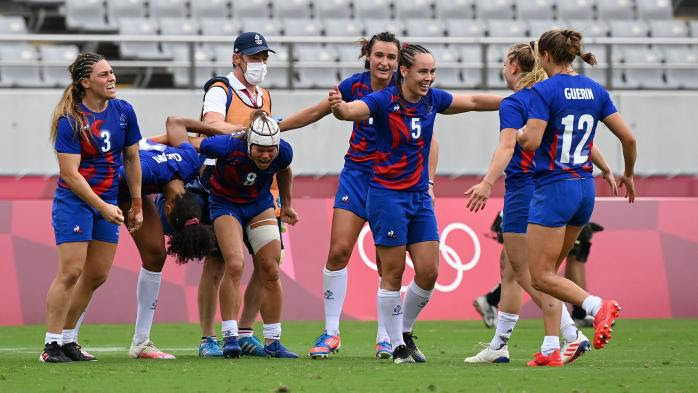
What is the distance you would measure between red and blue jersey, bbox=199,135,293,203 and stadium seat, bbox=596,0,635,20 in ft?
45.3

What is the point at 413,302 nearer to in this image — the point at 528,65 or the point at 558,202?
the point at 558,202

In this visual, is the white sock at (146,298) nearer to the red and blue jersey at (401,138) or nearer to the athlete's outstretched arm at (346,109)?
the red and blue jersey at (401,138)

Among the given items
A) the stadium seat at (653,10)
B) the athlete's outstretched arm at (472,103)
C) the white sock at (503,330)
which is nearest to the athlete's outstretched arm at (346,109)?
the athlete's outstretched arm at (472,103)

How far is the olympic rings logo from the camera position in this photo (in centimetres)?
1423

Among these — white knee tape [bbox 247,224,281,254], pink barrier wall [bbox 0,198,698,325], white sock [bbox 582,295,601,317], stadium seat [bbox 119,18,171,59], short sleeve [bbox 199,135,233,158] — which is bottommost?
pink barrier wall [bbox 0,198,698,325]

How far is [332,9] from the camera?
70.1 feet

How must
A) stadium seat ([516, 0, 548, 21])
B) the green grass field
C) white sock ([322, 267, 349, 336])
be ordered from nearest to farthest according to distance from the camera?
the green grass field → white sock ([322, 267, 349, 336]) → stadium seat ([516, 0, 548, 21])

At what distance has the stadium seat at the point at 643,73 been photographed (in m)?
20.2

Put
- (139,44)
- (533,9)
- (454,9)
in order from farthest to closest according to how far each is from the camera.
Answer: (533,9) < (454,9) < (139,44)

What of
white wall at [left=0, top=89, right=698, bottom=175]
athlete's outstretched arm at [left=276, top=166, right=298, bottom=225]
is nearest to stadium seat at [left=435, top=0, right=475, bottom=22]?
white wall at [left=0, top=89, right=698, bottom=175]

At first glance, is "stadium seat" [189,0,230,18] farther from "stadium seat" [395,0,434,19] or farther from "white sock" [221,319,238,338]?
"white sock" [221,319,238,338]

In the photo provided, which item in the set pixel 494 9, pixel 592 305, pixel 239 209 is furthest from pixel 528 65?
pixel 494 9

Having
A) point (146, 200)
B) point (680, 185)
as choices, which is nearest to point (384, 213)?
point (146, 200)

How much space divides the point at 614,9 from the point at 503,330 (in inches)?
560
